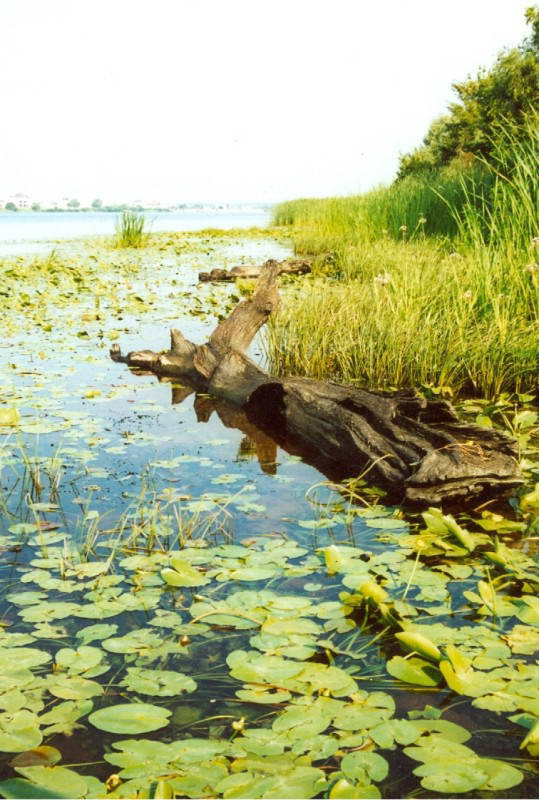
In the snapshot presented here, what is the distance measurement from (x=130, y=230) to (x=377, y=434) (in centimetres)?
1529

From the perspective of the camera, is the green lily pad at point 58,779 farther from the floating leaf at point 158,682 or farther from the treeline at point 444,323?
the treeline at point 444,323

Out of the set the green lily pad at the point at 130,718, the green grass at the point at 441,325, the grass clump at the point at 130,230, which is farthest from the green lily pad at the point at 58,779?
the grass clump at the point at 130,230

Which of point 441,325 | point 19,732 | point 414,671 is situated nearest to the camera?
point 19,732

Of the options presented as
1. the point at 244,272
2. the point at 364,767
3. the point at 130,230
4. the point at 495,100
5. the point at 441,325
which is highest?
the point at 495,100

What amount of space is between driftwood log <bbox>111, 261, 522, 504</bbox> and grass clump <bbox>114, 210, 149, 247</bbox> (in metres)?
13.0

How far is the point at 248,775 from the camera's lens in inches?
59.6

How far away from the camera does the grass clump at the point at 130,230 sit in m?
17.4

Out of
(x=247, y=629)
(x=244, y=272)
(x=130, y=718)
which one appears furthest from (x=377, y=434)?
(x=244, y=272)

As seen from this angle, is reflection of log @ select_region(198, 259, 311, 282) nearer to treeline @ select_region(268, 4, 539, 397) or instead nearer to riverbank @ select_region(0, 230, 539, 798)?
treeline @ select_region(268, 4, 539, 397)

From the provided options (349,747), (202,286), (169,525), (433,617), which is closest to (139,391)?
(169,525)

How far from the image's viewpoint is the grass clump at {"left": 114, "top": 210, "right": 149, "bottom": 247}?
1739cm

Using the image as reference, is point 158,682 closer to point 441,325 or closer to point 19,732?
point 19,732

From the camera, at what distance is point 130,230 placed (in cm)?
1772

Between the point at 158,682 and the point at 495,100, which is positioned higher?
the point at 495,100
